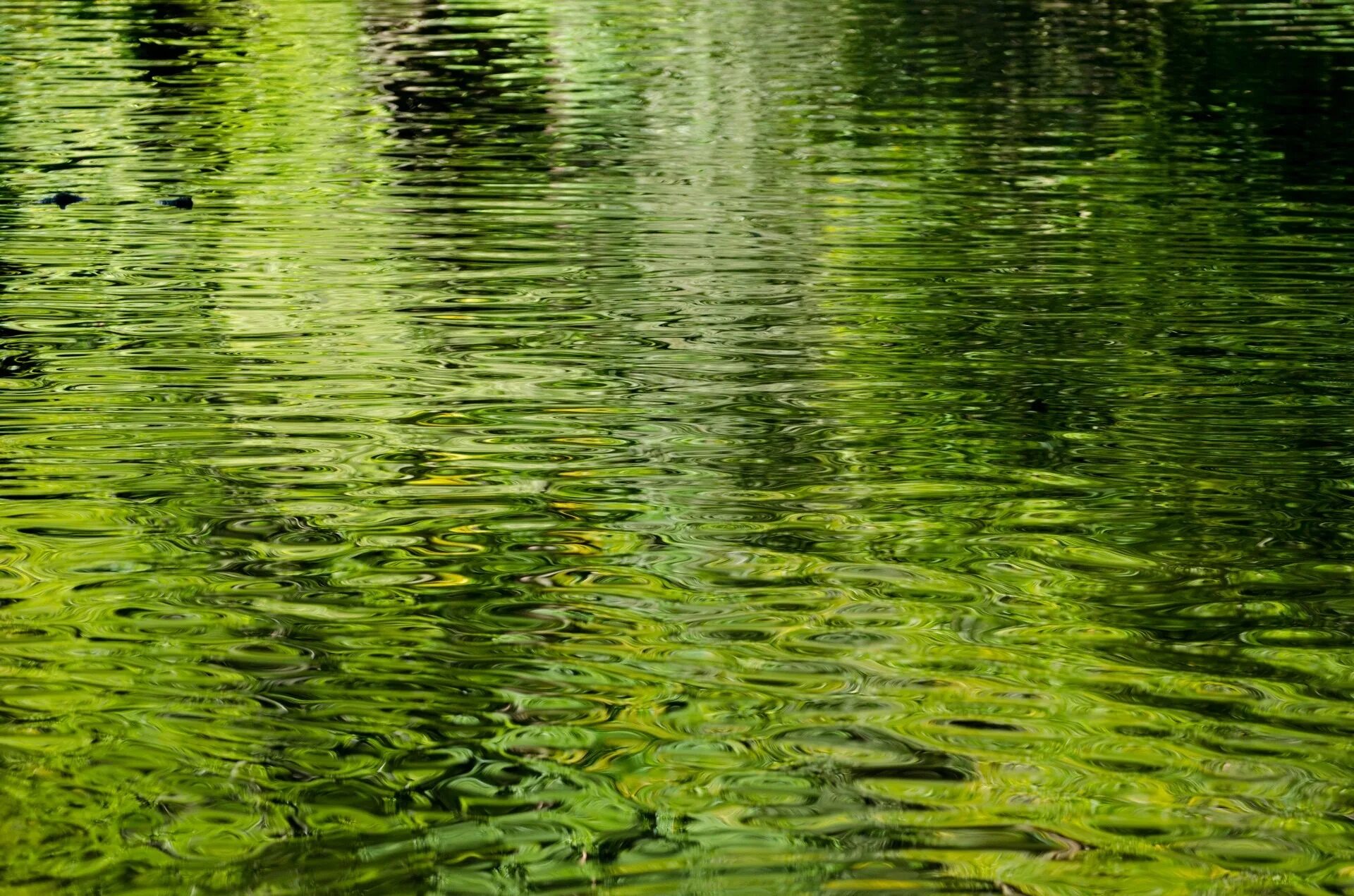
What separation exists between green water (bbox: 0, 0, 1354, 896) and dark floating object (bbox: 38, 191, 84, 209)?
0.42ft

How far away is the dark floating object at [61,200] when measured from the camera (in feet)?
29.1

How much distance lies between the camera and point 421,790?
2951 millimetres

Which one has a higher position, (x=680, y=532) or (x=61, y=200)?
(x=61, y=200)

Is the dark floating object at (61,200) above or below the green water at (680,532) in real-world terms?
above

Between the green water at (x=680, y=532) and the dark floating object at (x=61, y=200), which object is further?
the dark floating object at (x=61, y=200)

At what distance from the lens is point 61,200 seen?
8.89 m

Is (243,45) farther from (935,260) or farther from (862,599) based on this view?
(862,599)

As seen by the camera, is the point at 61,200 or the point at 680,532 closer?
the point at 680,532

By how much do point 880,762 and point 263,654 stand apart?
4.58 ft

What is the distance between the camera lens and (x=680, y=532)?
13.8 feet

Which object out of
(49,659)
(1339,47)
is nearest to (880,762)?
(49,659)

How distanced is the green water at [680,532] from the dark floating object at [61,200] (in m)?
0.13

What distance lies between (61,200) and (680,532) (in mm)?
6042

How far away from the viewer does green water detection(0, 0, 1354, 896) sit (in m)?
2.83
